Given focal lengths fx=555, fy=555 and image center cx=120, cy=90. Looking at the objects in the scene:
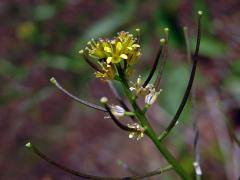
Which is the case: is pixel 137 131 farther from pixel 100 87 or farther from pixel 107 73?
pixel 100 87

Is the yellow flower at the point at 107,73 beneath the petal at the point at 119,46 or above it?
beneath

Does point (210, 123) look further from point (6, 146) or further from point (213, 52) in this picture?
point (6, 146)

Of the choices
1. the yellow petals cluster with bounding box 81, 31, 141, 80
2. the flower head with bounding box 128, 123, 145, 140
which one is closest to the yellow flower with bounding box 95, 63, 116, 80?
the yellow petals cluster with bounding box 81, 31, 141, 80

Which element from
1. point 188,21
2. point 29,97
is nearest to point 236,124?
point 188,21

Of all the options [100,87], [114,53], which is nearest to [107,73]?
[114,53]

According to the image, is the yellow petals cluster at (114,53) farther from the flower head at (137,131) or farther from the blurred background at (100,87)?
the blurred background at (100,87)

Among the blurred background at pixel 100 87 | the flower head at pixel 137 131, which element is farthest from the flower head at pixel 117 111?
the blurred background at pixel 100 87

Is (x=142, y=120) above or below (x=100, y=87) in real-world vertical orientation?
above
